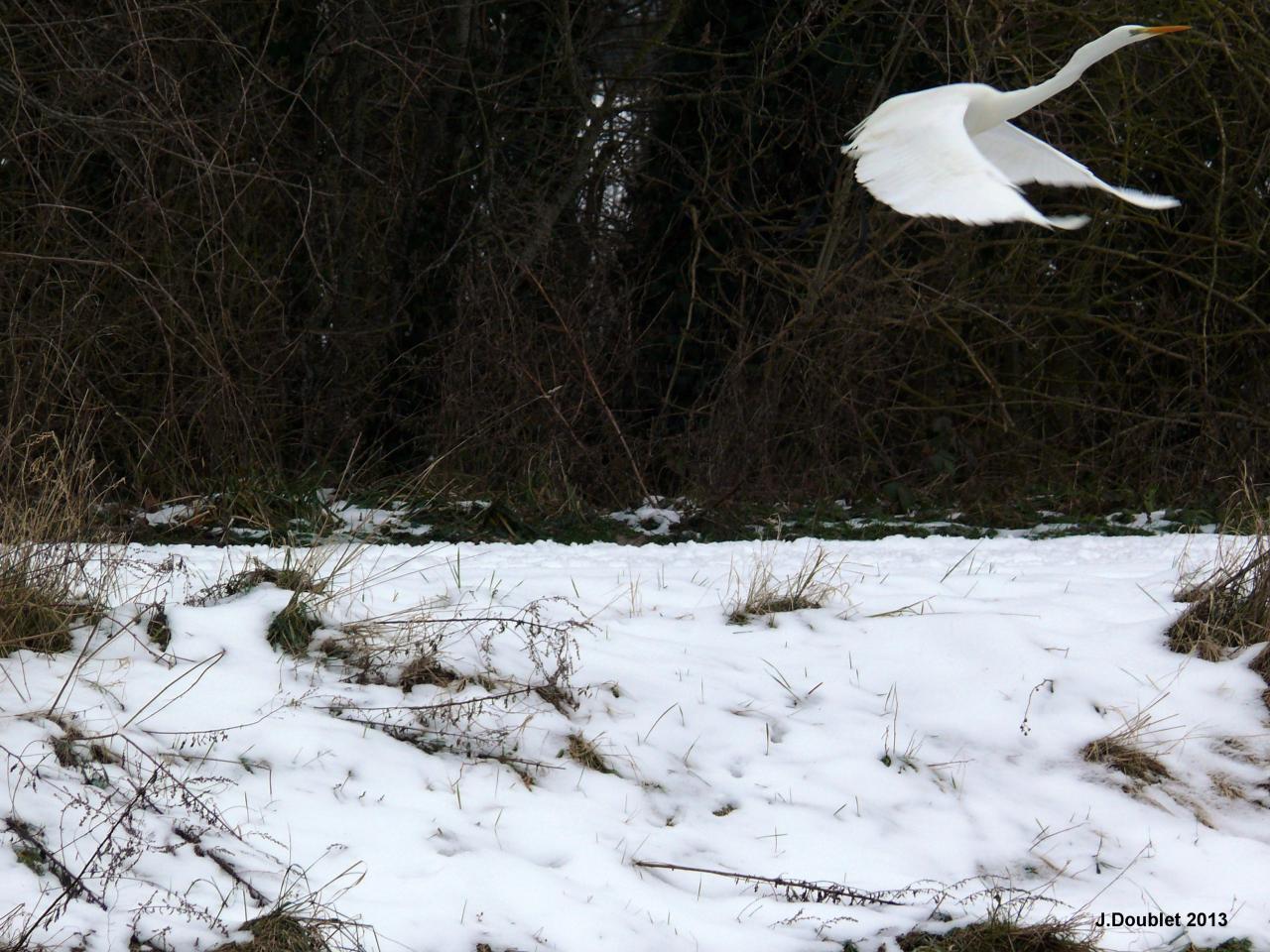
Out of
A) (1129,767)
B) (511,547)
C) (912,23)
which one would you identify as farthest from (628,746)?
(912,23)

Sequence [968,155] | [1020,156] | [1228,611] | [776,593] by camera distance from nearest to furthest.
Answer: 1. [968,155]
2. [1228,611]
3. [776,593]
4. [1020,156]

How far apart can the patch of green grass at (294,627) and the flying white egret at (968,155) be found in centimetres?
229

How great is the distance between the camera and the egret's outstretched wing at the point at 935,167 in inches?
162

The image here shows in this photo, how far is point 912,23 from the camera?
32.2 feet

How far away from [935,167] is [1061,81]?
3.16ft

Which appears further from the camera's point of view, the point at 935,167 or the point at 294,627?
the point at 935,167

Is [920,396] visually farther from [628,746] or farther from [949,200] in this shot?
[628,746]

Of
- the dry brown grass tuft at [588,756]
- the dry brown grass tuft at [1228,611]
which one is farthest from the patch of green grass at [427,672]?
the dry brown grass tuft at [1228,611]

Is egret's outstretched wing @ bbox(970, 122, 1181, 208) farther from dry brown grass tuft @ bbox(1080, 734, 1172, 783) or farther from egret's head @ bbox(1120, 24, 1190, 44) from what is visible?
dry brown grass tuft @ bbox(1080, 734, 1172, 783)

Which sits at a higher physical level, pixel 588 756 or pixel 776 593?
pixel 776 593

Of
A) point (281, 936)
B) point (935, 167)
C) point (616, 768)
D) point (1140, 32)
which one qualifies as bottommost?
point (281, 936)

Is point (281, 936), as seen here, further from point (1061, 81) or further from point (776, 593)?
point (1061, 81)

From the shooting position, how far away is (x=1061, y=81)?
16.5 feet

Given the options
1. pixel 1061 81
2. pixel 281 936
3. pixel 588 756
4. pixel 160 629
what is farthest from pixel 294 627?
pixel 1061 81
